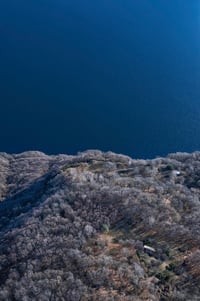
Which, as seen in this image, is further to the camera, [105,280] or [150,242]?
[150,242]

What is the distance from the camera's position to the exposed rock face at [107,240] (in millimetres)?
18672

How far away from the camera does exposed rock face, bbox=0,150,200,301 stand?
18672mm

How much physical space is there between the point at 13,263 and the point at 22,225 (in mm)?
3753

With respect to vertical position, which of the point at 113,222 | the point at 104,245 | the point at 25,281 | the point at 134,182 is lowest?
the point at 25,281

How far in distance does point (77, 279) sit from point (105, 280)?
104 centimetres

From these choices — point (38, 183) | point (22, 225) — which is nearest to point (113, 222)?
point (22, 225)

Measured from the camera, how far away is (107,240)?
21938 mm

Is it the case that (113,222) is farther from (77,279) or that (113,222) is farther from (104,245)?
(77,279)

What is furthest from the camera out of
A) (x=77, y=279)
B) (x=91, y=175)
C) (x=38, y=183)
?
(x=38, y=183)

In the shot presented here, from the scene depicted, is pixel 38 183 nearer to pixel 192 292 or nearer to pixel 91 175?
pixel 91 175

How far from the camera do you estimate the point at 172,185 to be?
28.7 meters

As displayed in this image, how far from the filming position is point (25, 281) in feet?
62.8

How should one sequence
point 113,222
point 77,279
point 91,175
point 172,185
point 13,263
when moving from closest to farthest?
1. point 77,279
2. point 13,263
3. point 113,222
4. point 172,185
5. point 91,175

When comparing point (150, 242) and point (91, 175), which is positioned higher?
point (91, 175)
